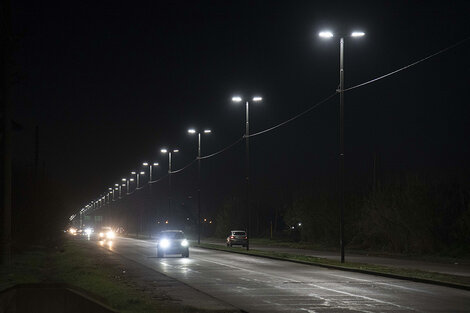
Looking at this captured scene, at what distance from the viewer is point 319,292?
21.3m

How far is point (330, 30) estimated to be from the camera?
3569 centimetres

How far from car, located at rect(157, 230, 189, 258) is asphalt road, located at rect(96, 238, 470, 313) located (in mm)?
14635

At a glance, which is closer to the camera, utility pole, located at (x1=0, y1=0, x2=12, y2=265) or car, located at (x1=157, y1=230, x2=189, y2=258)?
utility pole, located at (x1=0, y1=0, x2=12, y2=265)

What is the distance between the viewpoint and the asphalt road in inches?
687

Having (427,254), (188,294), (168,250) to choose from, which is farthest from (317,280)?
(427,254)

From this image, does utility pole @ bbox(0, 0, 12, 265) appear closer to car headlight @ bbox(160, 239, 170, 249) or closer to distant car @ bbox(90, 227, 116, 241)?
car headlight @ bbox(160, 239, 170, 249)

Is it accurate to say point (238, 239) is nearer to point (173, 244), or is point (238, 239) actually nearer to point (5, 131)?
point (173, 244)

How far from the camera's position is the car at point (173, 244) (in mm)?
46188

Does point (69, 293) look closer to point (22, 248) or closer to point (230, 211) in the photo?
point (22, 248)

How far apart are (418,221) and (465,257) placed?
5.51 meters

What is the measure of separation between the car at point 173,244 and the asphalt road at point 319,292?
48.0 ft

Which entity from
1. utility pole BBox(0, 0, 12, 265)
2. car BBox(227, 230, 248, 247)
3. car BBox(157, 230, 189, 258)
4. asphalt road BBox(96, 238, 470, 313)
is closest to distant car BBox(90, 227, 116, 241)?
car BBox(227, 230, 248, 247)

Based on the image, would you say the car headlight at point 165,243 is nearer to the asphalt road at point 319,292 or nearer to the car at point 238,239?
the asphalt road at point 319,292

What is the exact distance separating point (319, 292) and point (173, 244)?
25866 mm
